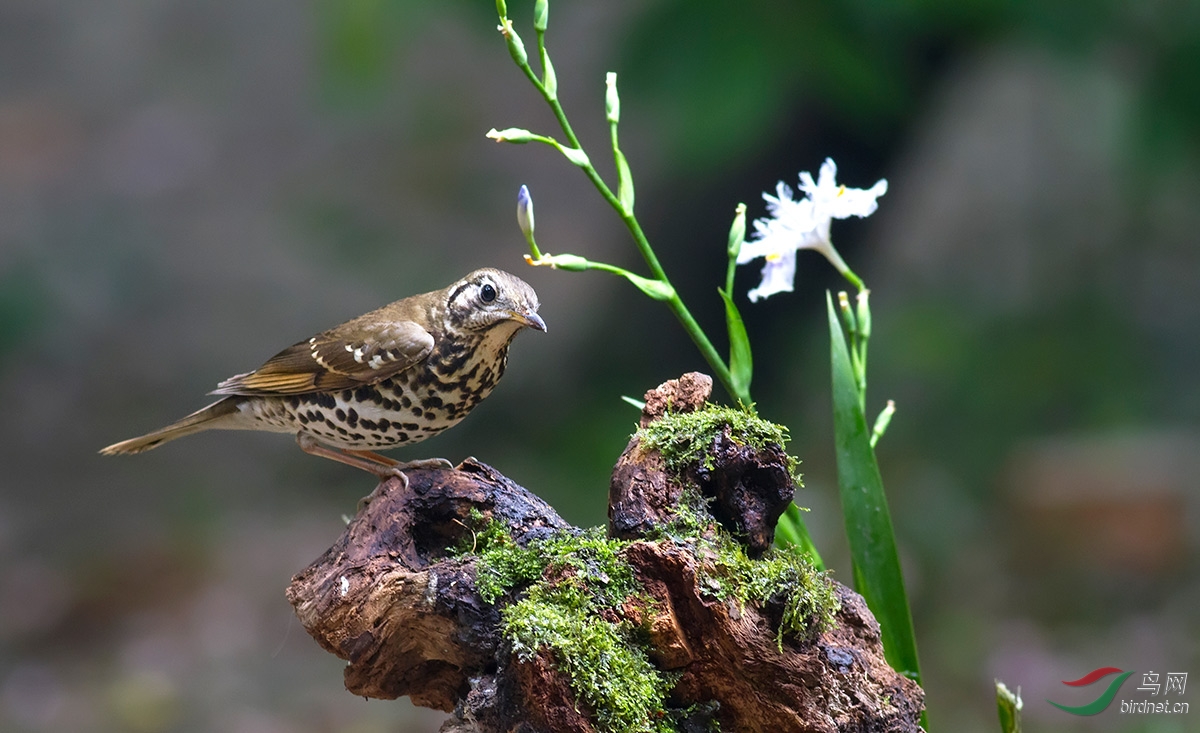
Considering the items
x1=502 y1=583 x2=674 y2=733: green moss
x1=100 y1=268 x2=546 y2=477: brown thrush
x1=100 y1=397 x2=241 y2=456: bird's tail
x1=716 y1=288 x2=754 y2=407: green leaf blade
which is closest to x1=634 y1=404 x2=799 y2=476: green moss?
x1=716 y1=288 x2=754 y2=407: green leaf blade

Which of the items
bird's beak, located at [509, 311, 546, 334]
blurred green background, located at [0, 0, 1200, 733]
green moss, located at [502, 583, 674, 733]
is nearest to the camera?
green moss, located at [502, 583, 674, 733]

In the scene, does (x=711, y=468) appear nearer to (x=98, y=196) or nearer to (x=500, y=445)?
(x=500, y=445)

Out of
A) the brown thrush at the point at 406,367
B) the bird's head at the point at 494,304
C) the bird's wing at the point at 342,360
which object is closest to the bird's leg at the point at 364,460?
the brown thrush at the point at 406,367

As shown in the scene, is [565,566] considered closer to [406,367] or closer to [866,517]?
[866,517]

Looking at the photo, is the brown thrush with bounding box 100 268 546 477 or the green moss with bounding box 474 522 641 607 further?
the brown thrush with bounding box 100 268 546 477

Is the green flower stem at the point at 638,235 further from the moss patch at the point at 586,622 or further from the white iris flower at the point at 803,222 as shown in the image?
the moss patch at the point at 586,622

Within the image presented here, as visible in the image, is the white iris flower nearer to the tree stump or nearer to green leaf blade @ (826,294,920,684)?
green leaf blade @ (826,294,920,684)

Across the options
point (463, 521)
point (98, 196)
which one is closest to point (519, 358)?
point (98, 196)
